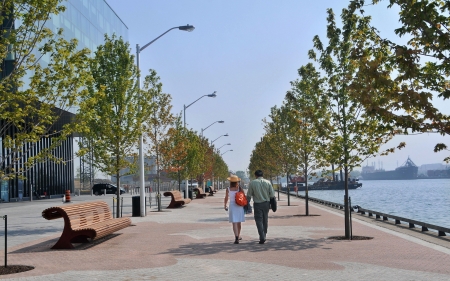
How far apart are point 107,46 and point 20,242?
8980 millimetres

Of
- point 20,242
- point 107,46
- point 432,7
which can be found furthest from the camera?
point 107,46

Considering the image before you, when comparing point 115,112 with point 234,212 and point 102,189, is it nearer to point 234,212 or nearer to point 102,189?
point 234,212

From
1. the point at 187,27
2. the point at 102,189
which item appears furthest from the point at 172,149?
the point at 102,189

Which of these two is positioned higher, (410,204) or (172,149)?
(172,149)

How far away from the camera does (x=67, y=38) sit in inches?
1838

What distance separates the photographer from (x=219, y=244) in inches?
555

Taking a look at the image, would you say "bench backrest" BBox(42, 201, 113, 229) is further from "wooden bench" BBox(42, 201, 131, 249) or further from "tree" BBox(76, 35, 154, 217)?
"tree" BBox(76, 35, 154, 217)

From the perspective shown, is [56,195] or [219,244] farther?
[56,195]

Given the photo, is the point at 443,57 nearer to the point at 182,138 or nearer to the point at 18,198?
the point at 182,138

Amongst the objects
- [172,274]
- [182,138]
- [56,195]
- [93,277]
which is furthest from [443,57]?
[56,195]

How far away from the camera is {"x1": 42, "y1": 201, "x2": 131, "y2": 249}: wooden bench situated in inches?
529

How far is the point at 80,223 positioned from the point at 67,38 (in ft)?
116

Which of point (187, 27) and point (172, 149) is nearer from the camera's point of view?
point (187, 27)

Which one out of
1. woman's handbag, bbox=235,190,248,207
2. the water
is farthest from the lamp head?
the water
